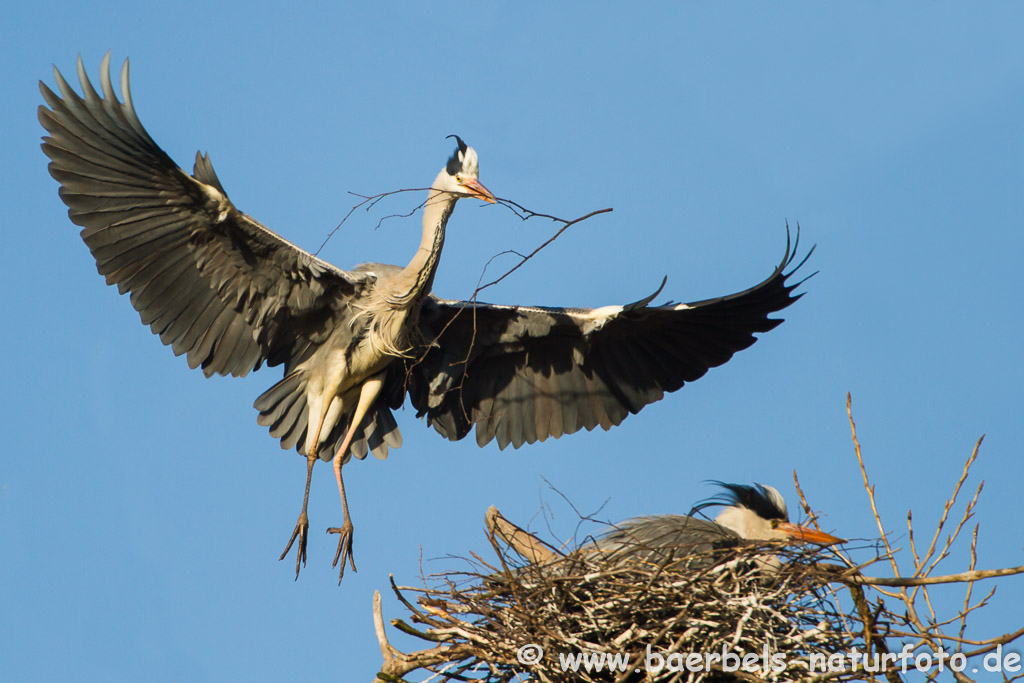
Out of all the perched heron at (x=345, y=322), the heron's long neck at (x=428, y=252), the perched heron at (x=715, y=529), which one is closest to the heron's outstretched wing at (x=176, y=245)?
the perched heron at (x=345, y=322)

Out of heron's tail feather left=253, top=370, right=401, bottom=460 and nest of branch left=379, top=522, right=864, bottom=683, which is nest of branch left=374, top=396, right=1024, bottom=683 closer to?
nest of branch left=379, top=522, right=864, bottom=683

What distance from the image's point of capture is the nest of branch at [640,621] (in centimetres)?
446

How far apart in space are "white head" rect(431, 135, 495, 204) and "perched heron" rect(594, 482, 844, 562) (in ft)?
7.51

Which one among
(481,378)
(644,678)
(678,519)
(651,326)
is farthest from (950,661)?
(481,378)

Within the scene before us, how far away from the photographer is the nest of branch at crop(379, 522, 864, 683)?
175 inches

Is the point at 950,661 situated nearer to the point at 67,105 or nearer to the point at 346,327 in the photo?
the point at 346,327

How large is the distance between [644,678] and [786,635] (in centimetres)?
59

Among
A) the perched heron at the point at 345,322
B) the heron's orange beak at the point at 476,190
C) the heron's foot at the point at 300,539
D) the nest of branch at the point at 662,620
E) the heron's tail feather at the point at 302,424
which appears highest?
the heron's orange beak at the point at 476,190

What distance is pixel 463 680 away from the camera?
15.5 ft

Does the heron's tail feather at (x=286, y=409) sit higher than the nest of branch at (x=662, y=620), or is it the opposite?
the heron's tail feather at (x=286, y=409)

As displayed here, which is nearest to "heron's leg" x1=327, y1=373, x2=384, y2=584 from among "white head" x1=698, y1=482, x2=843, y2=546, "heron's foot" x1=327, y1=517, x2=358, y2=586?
"heron's foot" x1=327, y1=517, x2=358, y2=586

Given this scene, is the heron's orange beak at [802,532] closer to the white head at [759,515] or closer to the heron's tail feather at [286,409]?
the white head at [759,515]

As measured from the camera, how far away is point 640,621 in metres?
4.66

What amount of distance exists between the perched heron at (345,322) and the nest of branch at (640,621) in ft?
5.67
